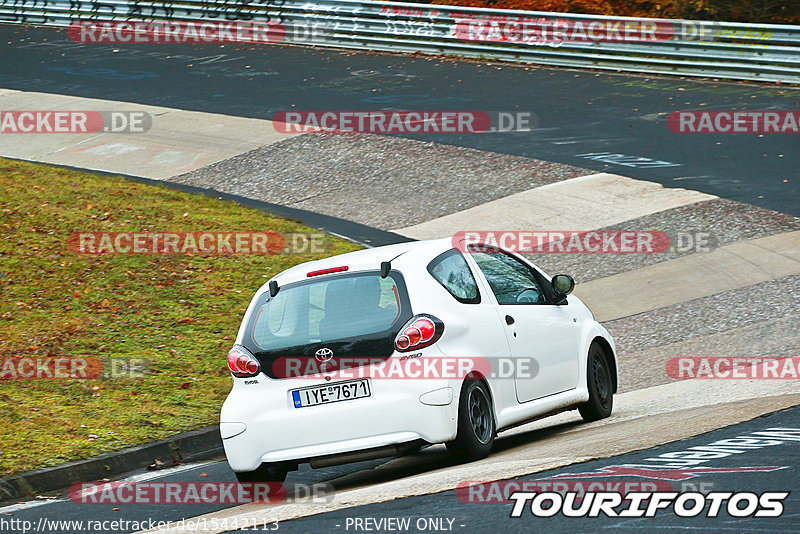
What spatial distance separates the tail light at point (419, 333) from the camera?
7.53m

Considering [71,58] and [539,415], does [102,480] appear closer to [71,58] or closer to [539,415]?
[539,415]

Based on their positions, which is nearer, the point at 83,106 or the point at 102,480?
the point at 102,480

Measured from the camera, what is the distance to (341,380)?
7512 mm

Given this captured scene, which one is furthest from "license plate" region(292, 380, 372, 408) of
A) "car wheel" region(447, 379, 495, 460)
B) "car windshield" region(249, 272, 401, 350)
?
"car wheel" region(447, 379, 495, 460)

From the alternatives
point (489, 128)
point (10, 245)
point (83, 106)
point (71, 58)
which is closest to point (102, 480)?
point (10, 245)

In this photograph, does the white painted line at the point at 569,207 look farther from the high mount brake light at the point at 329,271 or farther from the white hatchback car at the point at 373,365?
the high mount brake light at the point at 329,271

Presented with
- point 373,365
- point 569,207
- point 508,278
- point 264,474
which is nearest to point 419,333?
point 373,365

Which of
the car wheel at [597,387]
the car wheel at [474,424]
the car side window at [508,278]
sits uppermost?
the car side window at [508,278]

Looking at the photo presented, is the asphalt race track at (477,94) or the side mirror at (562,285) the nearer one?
the side mirror at (562,285)

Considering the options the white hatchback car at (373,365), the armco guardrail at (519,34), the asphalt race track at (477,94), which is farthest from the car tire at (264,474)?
the armco guardrail at (519,34)

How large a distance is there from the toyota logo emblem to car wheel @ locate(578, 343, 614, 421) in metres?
2.60

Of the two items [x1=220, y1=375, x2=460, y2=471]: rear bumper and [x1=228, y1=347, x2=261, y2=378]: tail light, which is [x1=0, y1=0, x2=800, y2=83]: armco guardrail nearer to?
[x1=220, y1=375, x2=460, y2=471]: rear bumper

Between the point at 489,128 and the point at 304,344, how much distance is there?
14079 mm

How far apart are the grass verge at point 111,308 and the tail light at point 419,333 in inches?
121
